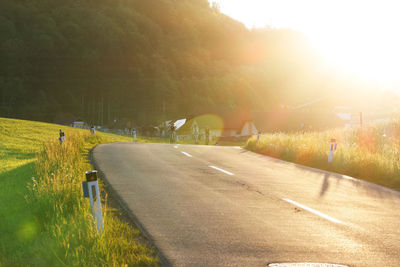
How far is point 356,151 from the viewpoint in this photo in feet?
45.2

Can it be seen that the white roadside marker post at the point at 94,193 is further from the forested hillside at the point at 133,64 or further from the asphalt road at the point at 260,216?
the forested hillside at the point at 133,64

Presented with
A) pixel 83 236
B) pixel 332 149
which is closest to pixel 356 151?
pixel 332 149

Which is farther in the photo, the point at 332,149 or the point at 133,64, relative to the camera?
the point at 133,64

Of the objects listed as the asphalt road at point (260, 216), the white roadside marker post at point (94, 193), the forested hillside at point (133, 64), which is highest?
the forested hillside at point (133, 64)

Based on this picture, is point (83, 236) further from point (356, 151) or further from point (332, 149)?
point (356, 151)

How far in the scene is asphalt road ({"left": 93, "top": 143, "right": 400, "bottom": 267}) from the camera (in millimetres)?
4301

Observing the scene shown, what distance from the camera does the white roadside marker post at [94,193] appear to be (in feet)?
14.8

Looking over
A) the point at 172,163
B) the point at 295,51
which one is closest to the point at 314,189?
the point at 172,163

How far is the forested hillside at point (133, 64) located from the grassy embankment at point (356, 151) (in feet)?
276

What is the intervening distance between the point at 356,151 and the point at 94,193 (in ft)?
38.4

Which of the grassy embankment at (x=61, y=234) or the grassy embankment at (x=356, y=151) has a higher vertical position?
the grassy embankment at (x=356, y=151)

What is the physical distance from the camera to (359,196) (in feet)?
26.7

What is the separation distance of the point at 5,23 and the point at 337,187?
137 metres

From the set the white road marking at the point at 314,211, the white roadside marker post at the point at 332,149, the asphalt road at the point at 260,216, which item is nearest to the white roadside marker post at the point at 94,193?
the asphalt road at the point at 260,216
